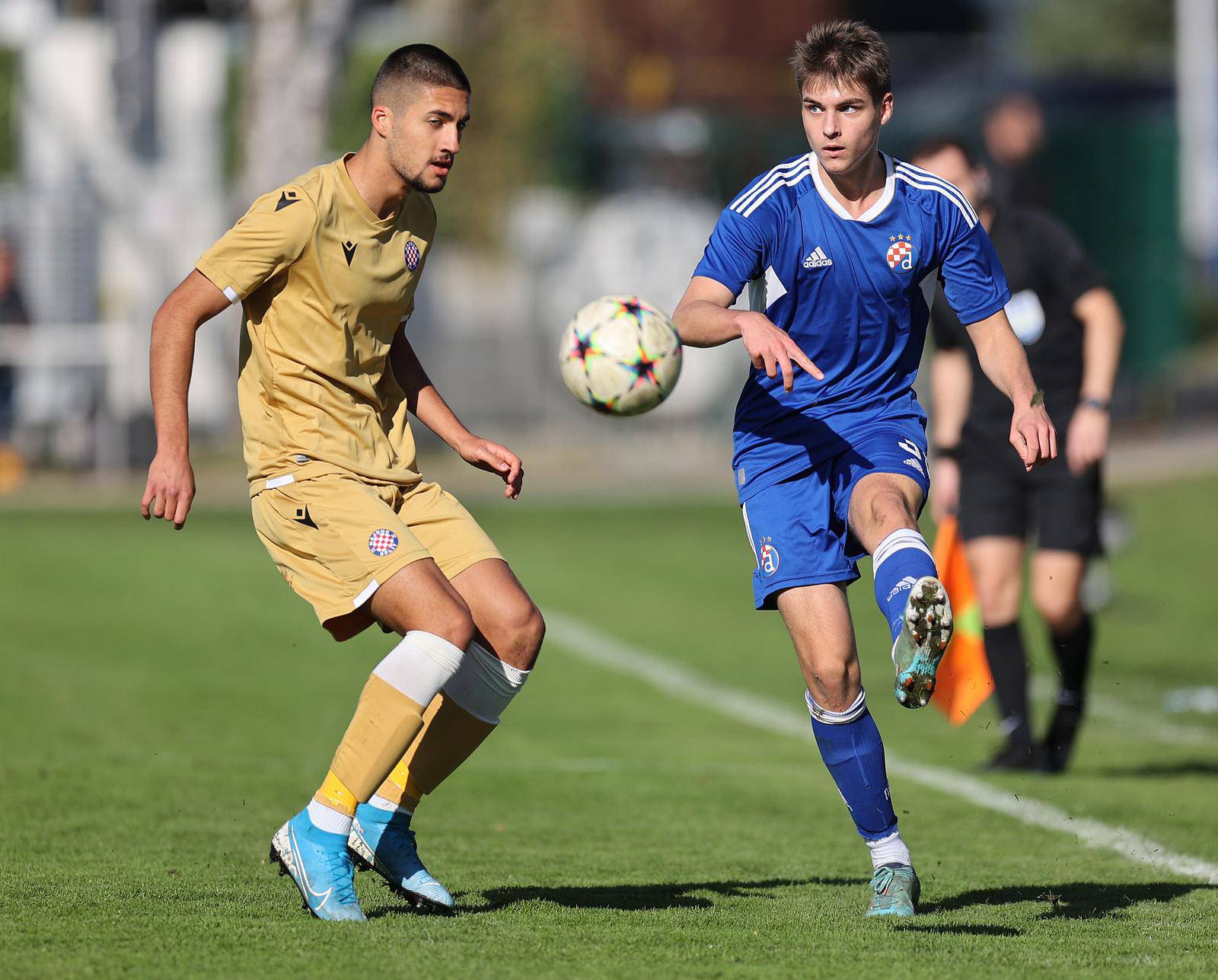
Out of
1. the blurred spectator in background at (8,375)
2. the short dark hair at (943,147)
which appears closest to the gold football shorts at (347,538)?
the short dark hair at (943,147)

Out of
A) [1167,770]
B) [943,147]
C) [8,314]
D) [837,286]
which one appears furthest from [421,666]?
[8,314]

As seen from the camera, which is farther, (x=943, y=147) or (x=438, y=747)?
(x=943, y=147)

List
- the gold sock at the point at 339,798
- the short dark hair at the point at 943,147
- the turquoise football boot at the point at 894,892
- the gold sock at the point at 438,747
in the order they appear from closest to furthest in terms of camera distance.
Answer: the gold sock at the point at 339,798 → the turquoise football boot at the point at 894,892 → the gold sock at the point at 438,747 → the short dark hair at the point at 943,147

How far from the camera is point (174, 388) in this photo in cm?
516

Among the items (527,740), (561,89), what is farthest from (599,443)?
(527,740)

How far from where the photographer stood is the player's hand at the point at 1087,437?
8.38 meters

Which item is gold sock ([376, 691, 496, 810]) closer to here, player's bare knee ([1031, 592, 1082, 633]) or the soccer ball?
the soccer ball

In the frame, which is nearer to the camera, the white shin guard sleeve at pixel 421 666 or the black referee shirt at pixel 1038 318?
the white shin guard sleeve at pixel 421 666

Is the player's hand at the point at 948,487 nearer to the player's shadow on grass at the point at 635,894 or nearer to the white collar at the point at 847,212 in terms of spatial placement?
the player's shadow on grass at the point at 635,894

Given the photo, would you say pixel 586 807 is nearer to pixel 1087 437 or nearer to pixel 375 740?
pixel 375 740

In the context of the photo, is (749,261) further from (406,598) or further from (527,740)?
(527,740)

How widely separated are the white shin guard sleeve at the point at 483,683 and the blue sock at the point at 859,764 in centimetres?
87

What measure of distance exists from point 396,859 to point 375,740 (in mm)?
430

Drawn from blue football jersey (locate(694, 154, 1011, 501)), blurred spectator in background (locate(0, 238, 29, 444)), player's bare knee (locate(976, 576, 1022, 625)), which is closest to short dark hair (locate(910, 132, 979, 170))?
player's bare knee (locate(976, 576, 1022, 625))
